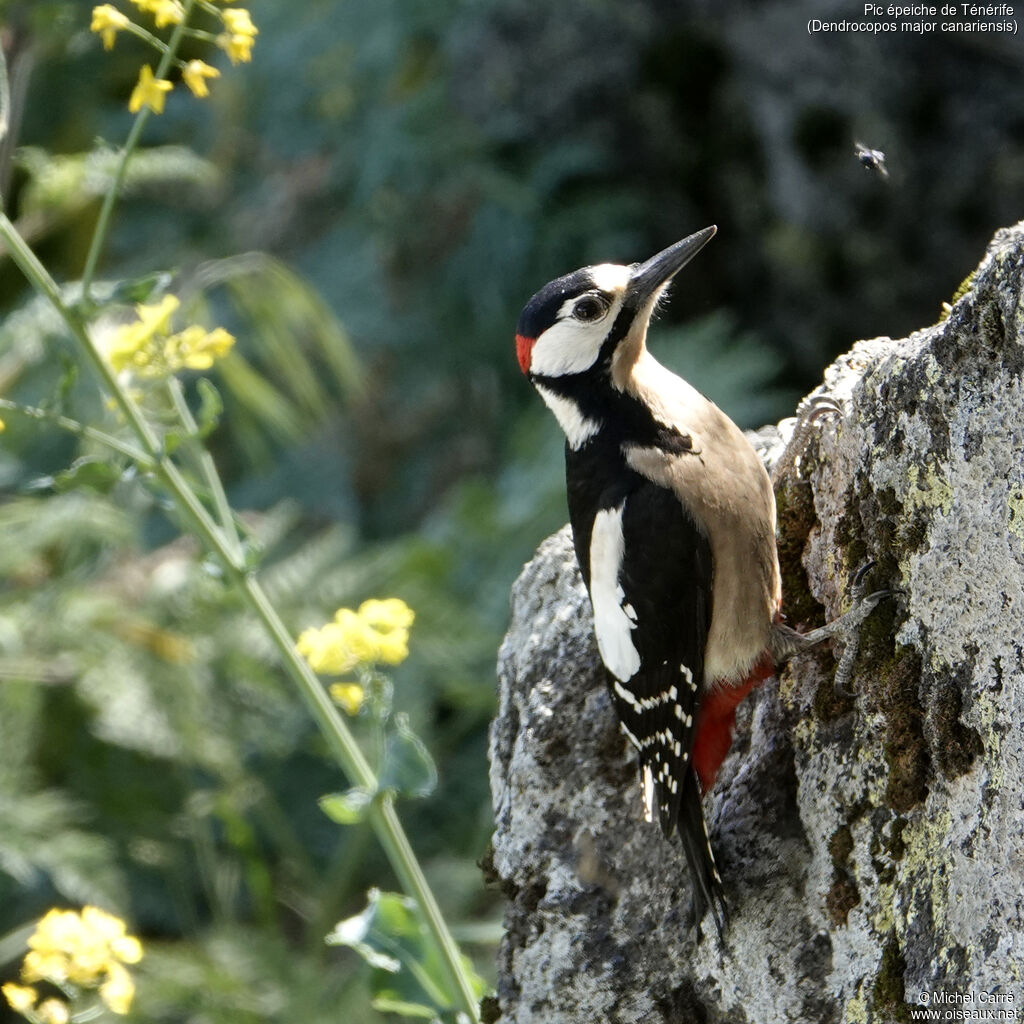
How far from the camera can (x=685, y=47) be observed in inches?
201

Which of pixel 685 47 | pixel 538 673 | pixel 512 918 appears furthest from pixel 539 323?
pixel 685 47

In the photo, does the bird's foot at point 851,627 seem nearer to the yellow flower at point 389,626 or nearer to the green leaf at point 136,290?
the yellow flower at point 389,626

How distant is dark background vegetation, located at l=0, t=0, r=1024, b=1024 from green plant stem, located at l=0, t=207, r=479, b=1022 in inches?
52.2

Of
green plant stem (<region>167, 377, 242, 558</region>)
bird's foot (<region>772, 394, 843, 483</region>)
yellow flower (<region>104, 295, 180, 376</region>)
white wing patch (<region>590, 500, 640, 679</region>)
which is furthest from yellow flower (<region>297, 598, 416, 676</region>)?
bird's foot (<region>772, 394, 843, 483</region>)

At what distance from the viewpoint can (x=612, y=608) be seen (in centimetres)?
202

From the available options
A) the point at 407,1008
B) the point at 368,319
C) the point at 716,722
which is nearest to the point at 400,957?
the point at 407,1008

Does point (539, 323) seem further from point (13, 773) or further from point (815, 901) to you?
point (13, 773)

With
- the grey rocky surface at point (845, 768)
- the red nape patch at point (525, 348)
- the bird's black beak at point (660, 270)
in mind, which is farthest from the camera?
the red nape patch at point (525, 348)

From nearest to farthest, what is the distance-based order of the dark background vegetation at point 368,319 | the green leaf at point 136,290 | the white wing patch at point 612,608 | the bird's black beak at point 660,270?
1. the green leaf at point 136,290
2. the white wing patch at point 612,608
3. the bird's black beak at point 660,270
4. the dark background vegetation at point 368,319

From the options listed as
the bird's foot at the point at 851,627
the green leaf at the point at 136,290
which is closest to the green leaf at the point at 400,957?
the bird's foot at the point at 851,627

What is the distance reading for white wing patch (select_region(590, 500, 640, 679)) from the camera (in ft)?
6.51

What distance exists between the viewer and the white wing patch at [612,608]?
6.51 feet

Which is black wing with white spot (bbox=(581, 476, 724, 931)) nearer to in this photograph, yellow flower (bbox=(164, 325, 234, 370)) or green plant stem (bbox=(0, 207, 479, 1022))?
green plant stem (bbox=(0, 207, 479, 1022))

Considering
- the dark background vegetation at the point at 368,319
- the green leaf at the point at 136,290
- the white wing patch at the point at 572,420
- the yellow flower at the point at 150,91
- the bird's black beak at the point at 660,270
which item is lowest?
the dark background vegetation at the point at 368,319
